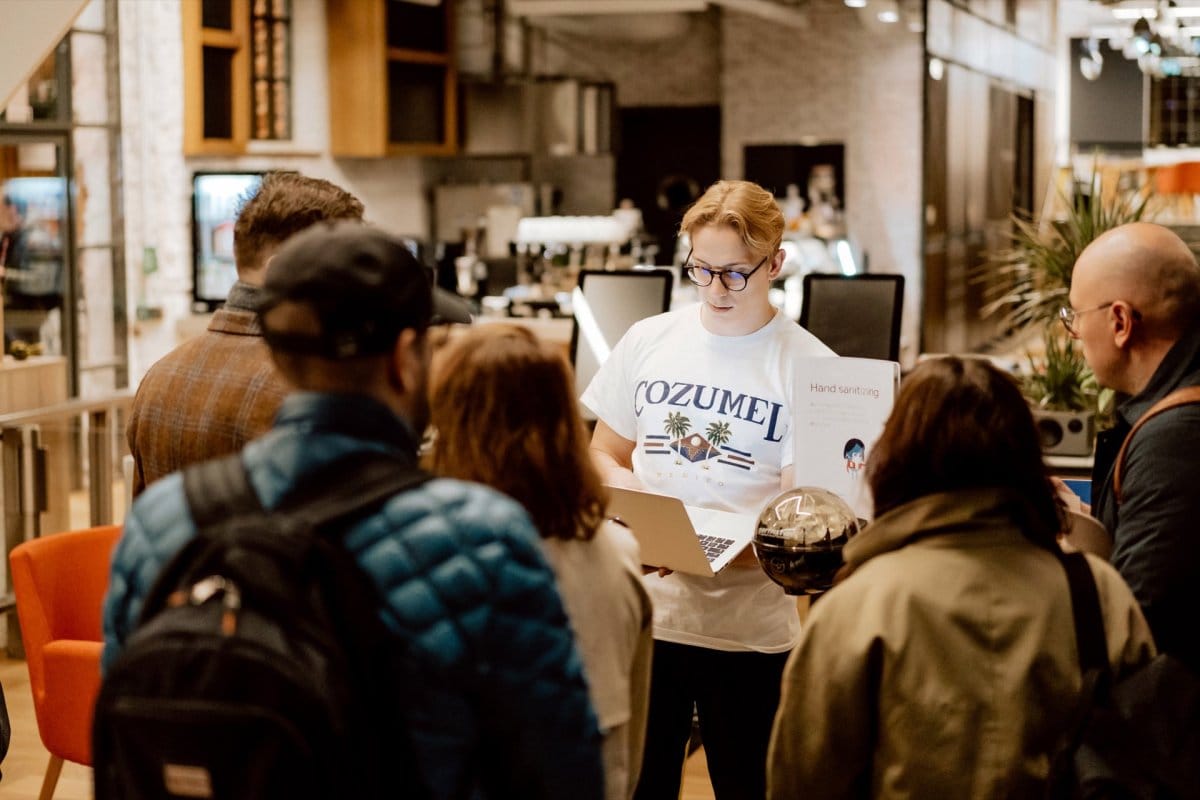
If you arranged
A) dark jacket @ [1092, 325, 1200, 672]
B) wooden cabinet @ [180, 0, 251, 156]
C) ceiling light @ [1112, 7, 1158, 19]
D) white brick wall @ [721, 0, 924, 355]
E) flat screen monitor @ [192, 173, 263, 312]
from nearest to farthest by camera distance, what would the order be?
dark jacket @ [1092, 325, 1200, 672], wooden cabinet @ [180, 0, 251, 156], flat screen monitor @ [192, 173, 263, 312], white brick wall @ [721, 0, 924, 355], ceiling light @ [1112, 7, 1158, 19]

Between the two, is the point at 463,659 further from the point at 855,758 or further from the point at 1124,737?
the point at 1124,737

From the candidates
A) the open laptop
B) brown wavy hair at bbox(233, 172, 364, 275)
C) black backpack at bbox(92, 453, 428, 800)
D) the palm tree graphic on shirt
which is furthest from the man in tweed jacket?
black backpack at bbox(92, 453, 428, 800)

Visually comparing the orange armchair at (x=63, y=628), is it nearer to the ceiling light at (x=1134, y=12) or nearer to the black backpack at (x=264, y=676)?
the black backpack at (x=264, y=676)

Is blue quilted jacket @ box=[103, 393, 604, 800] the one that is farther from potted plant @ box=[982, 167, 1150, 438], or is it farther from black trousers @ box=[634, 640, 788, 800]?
potted plant @ box=[982, 167, 1150, 438]

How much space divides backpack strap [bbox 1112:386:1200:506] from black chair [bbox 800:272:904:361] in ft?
6.40

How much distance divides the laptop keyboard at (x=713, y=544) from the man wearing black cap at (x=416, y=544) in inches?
40.5

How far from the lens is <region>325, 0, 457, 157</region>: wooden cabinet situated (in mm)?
10281

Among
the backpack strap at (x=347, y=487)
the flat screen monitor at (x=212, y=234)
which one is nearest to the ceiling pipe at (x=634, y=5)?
the flat screen monitor at (x=212, y=234)

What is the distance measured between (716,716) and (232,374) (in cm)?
105

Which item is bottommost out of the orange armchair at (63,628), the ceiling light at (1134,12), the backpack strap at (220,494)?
the orange armchair at (63,628)

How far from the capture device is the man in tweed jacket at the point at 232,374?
2375 mm

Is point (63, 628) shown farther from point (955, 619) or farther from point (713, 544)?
point (955, 619)

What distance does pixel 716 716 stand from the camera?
263cm

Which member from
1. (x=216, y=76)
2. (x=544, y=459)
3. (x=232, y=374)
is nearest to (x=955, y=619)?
(x=544, y=459)
